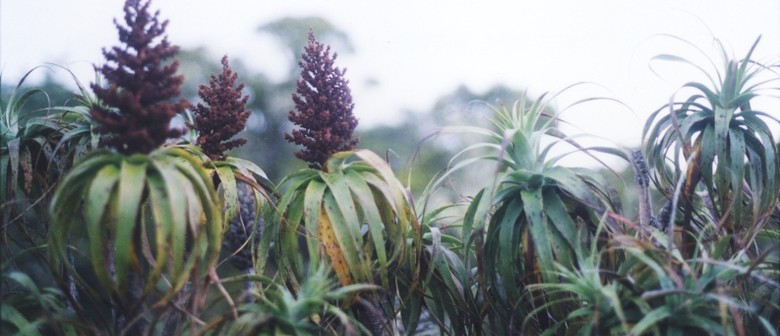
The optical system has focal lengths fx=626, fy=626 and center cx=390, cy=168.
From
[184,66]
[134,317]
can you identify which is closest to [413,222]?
[134,317]

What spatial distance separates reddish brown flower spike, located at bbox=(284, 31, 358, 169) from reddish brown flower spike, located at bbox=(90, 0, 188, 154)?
0.24 metres

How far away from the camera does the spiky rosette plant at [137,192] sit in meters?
0.82

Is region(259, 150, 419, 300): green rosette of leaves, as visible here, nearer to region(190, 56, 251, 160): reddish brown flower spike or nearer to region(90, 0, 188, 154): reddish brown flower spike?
region(190, 56, 251, 160): reddish brown flower spike

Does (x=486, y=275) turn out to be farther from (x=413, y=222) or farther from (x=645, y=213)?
(x=645, y=213)

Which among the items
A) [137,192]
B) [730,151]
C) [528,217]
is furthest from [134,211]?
[730,151]

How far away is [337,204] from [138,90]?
0.36 m

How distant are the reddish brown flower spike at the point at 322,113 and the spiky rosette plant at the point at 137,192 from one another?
0.76ft

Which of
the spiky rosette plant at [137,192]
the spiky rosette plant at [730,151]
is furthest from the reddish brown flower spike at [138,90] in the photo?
the spiky rosette plant at [730,151]

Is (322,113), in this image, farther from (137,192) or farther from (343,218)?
(137,192)

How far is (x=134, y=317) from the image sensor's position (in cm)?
92

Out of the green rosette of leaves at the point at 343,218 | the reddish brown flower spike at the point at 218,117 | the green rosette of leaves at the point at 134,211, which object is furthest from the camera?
the reddish brown flower spike at the point at 218,117

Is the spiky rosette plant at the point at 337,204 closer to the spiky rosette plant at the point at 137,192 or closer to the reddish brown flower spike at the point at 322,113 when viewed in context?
the reddish brown flower spike at the point at 322,113

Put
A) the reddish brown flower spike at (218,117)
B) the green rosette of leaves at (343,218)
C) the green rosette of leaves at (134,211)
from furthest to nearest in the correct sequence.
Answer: the reddish brown flower spike at (218,117)
the green rosette of leaves at (343,218)
the green rosette of leaves at (134,211)

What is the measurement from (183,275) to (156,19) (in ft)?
1.29
